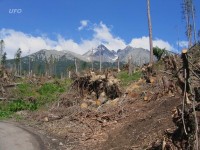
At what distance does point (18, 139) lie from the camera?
15953 mm

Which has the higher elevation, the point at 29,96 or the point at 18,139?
the point at 29,96

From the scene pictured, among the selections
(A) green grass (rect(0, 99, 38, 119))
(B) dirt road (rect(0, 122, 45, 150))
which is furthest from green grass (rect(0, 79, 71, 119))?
(B) dirt road (rect(0, 122, 45, 150))

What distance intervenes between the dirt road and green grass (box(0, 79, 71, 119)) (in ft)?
18.1

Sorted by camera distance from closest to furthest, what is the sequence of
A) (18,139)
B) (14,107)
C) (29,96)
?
(18,139), (14,107), (29,96)

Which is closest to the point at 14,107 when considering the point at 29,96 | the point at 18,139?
the point at 29,96

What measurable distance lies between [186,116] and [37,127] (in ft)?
34.9

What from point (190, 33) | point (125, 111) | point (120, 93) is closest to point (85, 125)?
point (125, 111)

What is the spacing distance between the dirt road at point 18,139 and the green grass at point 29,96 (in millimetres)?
5507

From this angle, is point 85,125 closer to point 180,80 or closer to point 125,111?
point 125,111

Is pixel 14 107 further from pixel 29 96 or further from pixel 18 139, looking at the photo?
pixel 18 139

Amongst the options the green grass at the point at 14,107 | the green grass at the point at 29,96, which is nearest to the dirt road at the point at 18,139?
the green grass at the point at 29,96

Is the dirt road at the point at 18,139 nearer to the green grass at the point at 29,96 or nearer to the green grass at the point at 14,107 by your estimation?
the green grass at the point at 29,96

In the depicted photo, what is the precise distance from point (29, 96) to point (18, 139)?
14.1 m

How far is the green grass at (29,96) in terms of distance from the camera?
26.0 meters
